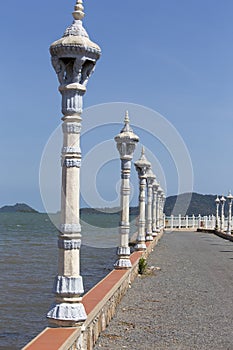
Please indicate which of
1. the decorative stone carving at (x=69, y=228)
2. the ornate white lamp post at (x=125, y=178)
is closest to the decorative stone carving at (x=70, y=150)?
the decorative stone carving at (x=69, y=228)

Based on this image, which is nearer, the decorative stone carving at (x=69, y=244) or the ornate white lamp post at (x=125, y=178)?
the decorative stone carving at (x=69, y=244)

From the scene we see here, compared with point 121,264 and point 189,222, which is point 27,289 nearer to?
point 121,264

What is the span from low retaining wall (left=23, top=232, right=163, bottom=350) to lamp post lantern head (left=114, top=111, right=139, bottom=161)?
2.57 m

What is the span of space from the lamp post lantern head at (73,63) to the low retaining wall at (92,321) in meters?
2.46

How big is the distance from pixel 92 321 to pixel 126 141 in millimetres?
6571

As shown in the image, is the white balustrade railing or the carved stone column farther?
the white balustrade railing

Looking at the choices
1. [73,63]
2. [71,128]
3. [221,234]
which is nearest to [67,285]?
[71,128]

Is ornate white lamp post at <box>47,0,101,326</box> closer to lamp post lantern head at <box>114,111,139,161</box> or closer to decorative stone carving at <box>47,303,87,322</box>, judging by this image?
decorative stone carving at <box>47,303,87,322</box>

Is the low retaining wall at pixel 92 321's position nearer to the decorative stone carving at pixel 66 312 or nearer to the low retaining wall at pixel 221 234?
the decorative stone carving at pixel 66 312

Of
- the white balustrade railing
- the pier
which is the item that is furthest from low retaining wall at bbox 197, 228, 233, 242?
the pier

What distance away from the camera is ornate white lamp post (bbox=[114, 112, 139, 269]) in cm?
1450

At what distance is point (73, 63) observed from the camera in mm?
7578

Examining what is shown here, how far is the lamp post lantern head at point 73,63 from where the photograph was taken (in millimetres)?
7473

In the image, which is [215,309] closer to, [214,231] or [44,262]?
[44,262]
